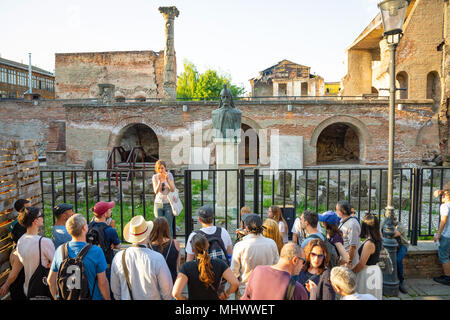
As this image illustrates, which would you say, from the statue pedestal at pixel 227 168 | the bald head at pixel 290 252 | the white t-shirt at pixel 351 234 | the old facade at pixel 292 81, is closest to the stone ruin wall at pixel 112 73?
the old facade at pixel 292 81

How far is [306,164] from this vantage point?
1720 centimetres

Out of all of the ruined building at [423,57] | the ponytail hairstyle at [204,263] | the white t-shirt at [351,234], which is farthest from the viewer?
the ruined building at [423,57]

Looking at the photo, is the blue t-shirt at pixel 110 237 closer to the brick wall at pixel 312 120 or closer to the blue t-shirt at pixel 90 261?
the blue t-shirt at pixel 90 261

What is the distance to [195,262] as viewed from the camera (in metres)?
2.70

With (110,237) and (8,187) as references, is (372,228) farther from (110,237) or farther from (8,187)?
(8,187)

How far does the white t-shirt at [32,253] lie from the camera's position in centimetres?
316

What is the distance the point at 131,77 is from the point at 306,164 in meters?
17.4

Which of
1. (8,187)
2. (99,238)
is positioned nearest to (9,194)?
(8,187)

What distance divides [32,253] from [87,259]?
2.66 feet

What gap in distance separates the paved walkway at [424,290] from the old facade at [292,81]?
2955cm

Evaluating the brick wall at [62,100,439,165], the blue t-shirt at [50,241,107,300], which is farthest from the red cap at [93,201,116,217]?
the brick wall at [62,100,439,165]
